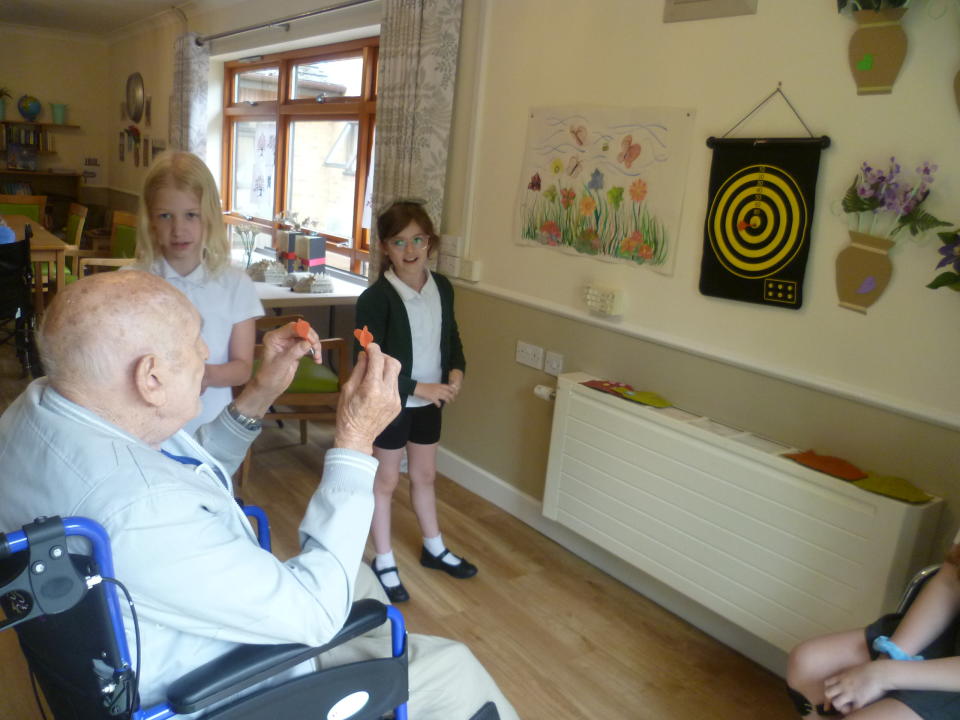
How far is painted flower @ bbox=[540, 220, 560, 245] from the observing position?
2.91 m

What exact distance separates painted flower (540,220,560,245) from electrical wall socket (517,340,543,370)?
0.44 m

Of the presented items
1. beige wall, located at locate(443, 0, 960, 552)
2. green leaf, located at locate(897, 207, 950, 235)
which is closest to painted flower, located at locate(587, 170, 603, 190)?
beige wall, located at locate(443, 0, 960, 552)

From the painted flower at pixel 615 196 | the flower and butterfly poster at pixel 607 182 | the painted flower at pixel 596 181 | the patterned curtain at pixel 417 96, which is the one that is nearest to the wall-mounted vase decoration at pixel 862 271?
the flower and butterfly poster at pixel 607 182

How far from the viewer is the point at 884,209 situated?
1.94 metres

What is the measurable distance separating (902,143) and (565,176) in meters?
1.21

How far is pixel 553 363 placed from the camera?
299 centimetres

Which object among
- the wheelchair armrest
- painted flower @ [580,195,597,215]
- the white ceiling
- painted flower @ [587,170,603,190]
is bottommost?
the wheelchair armrest

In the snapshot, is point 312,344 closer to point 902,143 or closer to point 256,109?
point 902,143

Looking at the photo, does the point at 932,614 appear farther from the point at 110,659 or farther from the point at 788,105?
the point at 110,659

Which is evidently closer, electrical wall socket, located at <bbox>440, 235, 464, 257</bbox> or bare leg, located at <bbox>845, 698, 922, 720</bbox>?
bare leg, located at <bbox>845, 698, 922, 720</bbox>

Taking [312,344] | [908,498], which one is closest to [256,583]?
[312,344]

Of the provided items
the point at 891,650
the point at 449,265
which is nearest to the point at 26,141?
the point at 449,265

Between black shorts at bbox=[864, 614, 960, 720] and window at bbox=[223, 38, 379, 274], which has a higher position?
window at bbox=[223, 38, 379, 274]

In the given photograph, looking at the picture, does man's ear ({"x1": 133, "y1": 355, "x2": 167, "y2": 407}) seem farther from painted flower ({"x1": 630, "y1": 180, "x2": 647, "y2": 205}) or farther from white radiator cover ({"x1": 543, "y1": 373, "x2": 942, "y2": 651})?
painted flower ({"x1": 630, "y1": 180, "x2": 647, "y2": 205})
